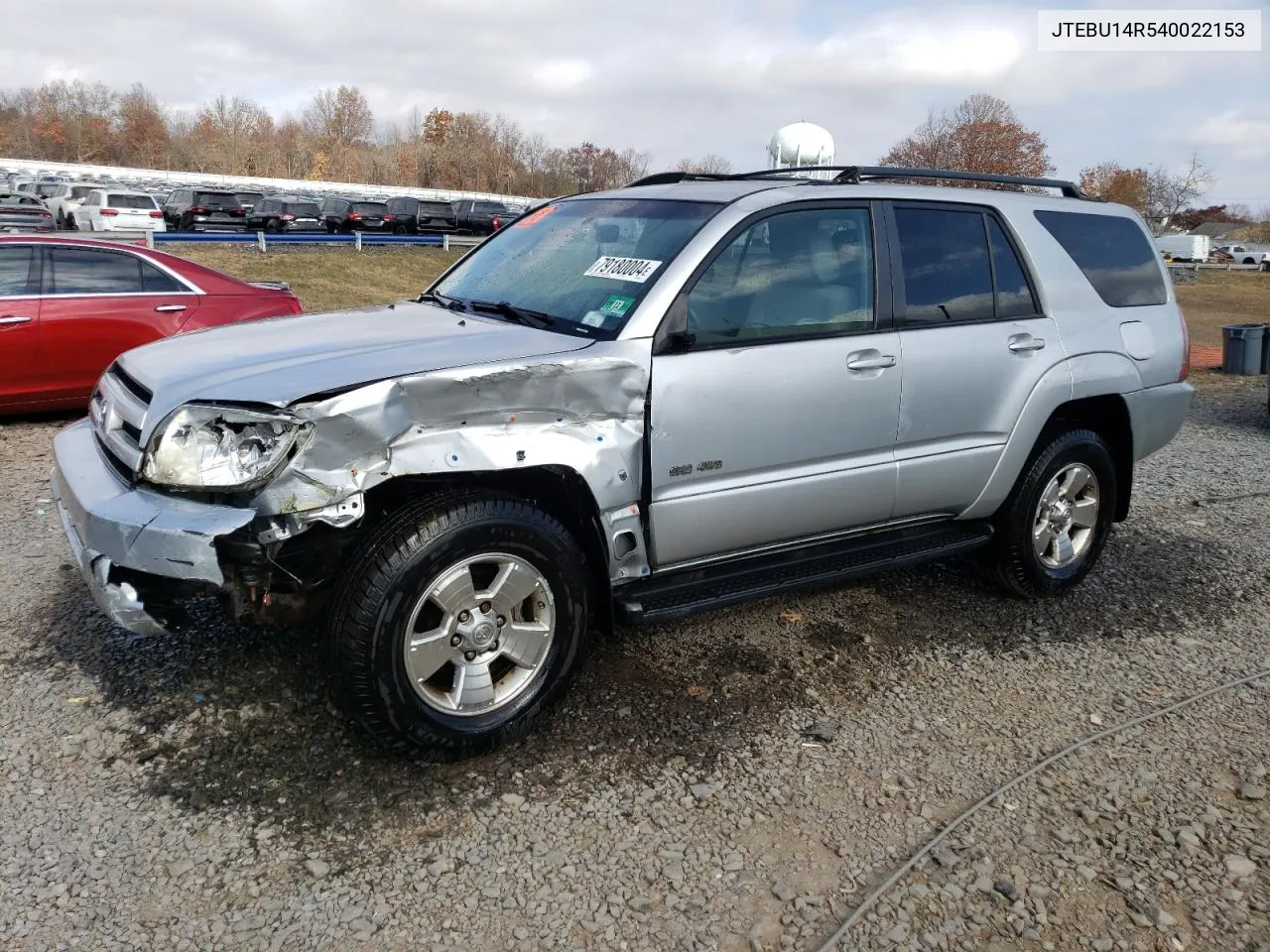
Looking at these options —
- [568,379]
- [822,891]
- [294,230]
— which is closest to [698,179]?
[568,379]

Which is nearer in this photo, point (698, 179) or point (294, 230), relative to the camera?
point (698, 179)

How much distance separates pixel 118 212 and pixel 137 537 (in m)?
26.6

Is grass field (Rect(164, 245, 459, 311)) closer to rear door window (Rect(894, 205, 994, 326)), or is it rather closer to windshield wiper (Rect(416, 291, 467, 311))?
windshield wiper (Rect(416, 291, 467, 311))

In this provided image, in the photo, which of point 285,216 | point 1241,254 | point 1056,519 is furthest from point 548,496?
point 1241,254

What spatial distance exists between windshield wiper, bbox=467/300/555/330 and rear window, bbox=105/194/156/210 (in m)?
26.0

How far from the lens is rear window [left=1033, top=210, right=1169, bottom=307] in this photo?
455cm

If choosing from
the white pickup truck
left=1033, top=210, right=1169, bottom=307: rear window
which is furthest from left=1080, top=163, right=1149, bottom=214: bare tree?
left=1033, top=210, right=1169, bottom=307: rear window

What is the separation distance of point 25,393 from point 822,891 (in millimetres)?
7028

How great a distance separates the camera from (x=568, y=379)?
3.11 meters

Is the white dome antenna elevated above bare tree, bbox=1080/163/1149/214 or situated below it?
below

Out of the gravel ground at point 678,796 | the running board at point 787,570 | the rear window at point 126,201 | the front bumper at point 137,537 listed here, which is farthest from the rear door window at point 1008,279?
the rear window at point 126,201

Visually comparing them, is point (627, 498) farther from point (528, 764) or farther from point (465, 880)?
point (465, 880)

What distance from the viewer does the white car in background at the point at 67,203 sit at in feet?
87.2

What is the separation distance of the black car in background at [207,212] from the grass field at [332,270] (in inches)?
256
